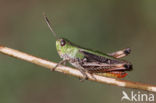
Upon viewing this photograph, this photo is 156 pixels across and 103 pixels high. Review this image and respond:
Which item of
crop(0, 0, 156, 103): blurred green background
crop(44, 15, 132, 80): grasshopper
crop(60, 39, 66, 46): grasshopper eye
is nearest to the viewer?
crop(44, 15, 132, 80): grasshopper

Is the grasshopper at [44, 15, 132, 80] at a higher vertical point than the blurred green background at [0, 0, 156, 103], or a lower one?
lower

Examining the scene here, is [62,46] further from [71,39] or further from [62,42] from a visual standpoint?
[71,39]

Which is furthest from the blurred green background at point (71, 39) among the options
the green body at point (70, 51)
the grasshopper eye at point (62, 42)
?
the grasshopper eye at point (62, 42)

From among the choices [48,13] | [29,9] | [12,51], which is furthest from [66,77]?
[12,51]

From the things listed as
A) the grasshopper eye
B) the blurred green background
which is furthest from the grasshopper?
the blurred green background

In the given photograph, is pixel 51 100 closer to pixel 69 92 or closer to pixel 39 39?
pixel 69 92

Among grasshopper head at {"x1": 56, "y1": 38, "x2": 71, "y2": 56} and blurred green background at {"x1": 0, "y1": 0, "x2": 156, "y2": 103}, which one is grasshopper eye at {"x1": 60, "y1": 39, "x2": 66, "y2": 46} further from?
blurred green background at {"x1": 0, "y1": 0, "x2": 156, "y2": 103}

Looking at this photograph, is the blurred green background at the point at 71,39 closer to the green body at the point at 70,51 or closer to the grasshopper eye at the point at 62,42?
the green body at the point at 70,51
